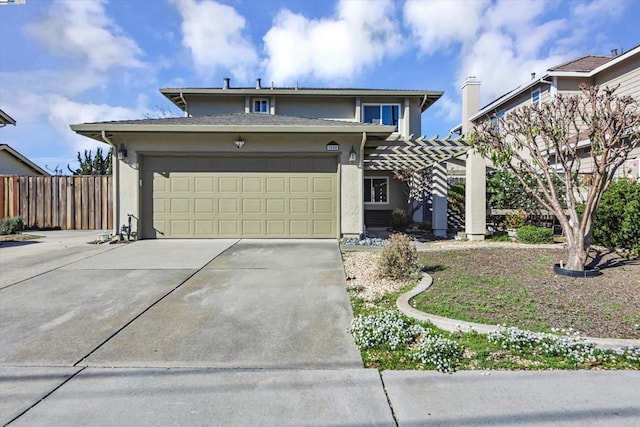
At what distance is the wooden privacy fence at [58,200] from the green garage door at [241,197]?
461 cm

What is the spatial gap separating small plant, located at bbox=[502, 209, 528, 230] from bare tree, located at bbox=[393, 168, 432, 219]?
373cm

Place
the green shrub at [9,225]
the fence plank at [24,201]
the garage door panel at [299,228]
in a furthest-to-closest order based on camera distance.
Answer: the fence plank at [24,201], the green shrub at [9,225], the garage door panel at [299,228]

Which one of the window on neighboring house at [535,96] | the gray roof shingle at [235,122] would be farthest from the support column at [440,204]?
the window on neighboring house at [535,96]

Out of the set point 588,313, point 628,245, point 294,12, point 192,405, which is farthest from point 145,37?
point 628,245

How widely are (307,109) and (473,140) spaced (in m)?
10.7

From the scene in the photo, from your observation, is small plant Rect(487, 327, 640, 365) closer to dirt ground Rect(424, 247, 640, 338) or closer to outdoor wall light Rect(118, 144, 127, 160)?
dirt ground Rect(424, 247, 640, 338)

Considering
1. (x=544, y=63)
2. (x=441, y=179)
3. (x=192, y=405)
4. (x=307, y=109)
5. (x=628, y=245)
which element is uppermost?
(x=544, y=63)

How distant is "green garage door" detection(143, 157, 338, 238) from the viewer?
398 inches

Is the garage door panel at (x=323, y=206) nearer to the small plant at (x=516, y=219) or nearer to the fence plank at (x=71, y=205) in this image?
the small plant at (x=516, y=219)

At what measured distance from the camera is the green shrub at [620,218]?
6.97 metres

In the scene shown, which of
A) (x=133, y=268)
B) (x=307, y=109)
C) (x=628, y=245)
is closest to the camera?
(x=133, y=268)

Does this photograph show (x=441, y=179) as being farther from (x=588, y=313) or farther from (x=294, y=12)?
(x=588, y=313)

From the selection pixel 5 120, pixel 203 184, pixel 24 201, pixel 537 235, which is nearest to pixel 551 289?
pixel 537 235

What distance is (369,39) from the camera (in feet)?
45.9
